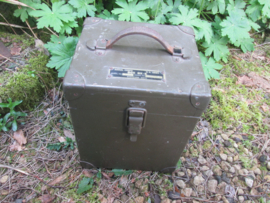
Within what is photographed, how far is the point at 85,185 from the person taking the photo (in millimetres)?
1510

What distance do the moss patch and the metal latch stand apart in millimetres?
1096

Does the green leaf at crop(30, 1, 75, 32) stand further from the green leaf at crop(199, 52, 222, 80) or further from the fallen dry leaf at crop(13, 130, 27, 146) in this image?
the green leaf at crop(199, 52, 222, 80)

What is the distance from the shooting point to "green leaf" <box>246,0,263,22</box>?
2215 millimetres

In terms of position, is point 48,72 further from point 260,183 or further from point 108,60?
point 260,183

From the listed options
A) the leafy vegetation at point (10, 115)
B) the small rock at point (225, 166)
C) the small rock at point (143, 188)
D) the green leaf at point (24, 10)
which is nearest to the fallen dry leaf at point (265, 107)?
the small rock at point (225, 166)

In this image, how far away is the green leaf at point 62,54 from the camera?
1718 millimetres

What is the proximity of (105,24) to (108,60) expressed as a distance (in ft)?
1.37

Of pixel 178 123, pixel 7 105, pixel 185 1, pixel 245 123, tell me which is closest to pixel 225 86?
pixel 245 123

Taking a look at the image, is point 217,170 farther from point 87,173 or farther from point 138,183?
point 87,173

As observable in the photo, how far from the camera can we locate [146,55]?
1.26 metres

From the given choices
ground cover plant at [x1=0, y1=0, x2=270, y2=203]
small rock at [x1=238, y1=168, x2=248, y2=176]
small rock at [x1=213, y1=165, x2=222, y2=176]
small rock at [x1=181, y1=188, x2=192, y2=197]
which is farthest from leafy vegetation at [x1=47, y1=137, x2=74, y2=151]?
small rock at [x1=238, y1=168, x2=248, y2=176]

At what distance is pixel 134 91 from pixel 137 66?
20cm

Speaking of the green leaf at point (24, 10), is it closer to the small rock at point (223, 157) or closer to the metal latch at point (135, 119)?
the metal latch at point (135, 119)

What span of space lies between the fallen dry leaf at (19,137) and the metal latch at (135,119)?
106cm
